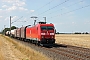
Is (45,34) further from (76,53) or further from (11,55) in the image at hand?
(11,55)

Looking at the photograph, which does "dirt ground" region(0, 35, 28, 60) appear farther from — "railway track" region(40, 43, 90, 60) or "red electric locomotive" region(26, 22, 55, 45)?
"red electric locomotive" region(26, 22, 55, 45)

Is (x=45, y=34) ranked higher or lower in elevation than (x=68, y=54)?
higher

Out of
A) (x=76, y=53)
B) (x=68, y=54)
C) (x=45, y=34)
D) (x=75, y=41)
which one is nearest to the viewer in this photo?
(x=68, y=54)

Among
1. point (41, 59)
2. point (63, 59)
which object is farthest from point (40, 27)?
point (41, 59)

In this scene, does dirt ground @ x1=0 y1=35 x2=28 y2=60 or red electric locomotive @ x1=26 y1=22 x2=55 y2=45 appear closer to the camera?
dirt ground @ x1=0 y1=35 x2=28 y2=60

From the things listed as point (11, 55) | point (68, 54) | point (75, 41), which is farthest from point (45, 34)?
point (75, 41)

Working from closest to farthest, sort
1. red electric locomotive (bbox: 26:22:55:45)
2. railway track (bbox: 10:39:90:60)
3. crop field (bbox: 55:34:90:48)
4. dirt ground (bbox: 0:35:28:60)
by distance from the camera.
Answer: dirt ground (bbox: 0:35:28:60), railway track (bbox: 10:39:90:60), red electric locomotive (bbox: 26:22:55:45), crop field (bbox: 55:34:90:48)

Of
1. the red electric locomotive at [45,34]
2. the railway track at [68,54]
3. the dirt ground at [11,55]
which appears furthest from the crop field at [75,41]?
the dirt ground at [11,55]

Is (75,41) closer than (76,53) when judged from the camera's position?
No

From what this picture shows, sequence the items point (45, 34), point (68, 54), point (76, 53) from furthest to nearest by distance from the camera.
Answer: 1. point (45, 34)
2. point (76, 53)
3. point (68, 54)

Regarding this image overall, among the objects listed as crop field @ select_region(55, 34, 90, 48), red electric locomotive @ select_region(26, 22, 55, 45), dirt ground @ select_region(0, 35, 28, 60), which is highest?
red electric locomotive @ select_region(26, 22, 55, 45)

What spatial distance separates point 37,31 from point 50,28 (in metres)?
2.03

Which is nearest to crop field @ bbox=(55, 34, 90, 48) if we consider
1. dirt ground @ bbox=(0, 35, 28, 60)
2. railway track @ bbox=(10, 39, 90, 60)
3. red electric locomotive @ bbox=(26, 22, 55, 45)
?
red electric locomotive @ bbox=(26, 22, 55, 45)

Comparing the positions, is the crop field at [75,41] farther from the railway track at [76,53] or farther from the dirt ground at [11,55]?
the dirt ground at [11,55]
